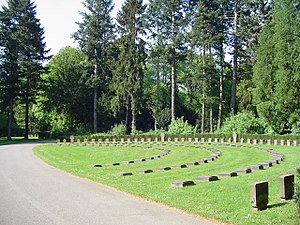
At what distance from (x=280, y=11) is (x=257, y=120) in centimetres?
1177

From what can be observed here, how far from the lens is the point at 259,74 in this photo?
41.5 metres

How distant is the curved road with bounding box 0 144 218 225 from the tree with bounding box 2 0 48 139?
41.4m

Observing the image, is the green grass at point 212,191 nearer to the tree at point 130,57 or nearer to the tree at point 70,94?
the tree at point 130,57

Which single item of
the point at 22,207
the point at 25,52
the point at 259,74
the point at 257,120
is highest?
the point at 25,52

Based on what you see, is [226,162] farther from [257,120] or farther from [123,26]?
[123,26]

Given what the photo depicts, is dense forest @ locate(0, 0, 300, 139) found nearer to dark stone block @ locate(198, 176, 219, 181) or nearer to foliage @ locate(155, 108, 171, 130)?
foliage @ locate(155, 108, 171, 130)

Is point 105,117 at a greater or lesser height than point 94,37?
lesser

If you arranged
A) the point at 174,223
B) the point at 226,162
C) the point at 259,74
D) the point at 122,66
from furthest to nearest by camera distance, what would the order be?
the point at 122,66, the point at 259,74, the point at 226,162, the point at 174,223

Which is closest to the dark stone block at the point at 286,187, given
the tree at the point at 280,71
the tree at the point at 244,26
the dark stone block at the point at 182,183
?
the dark stone block at the point at 182,183

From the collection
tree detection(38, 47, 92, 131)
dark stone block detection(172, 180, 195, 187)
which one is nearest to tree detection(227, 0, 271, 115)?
tree detection(38, 47, 92, 131)

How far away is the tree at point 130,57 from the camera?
51.0 metres

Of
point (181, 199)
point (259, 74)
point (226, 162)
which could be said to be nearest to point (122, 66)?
point (259, 74)

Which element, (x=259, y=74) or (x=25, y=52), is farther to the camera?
(x=25, y=52)

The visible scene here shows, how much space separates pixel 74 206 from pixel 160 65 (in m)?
43.9
